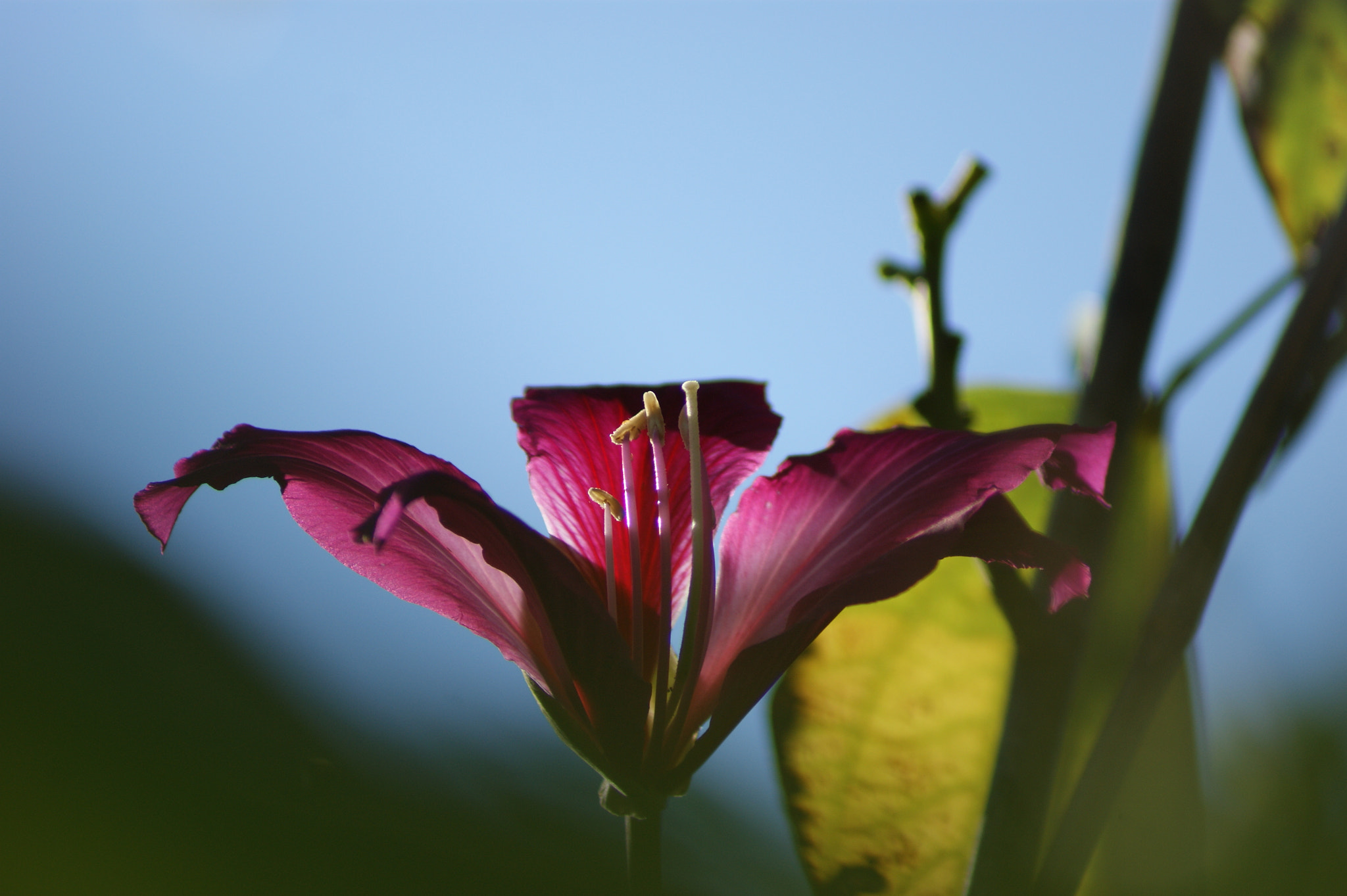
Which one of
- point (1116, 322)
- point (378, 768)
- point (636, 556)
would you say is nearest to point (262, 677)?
point (378, 768)

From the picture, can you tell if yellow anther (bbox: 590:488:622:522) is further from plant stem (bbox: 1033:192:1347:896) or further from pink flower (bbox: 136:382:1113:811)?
plant stem (bbox: 1033:192:1347:896)

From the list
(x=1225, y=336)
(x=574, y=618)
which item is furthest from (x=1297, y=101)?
(x=574, y=618)

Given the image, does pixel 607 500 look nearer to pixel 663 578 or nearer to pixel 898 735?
pixel 663 578

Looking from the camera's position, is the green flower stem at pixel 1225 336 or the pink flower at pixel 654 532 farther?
the green flower stem at pixel 1225 336

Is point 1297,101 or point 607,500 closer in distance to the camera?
point 607,500

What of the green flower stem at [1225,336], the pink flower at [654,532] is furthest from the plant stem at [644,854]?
the green flower stem at [1225,336]

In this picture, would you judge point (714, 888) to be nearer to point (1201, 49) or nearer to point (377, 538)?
point (377, 538)

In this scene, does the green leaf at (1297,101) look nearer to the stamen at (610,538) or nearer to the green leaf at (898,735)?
the green leaf at (898,735)
